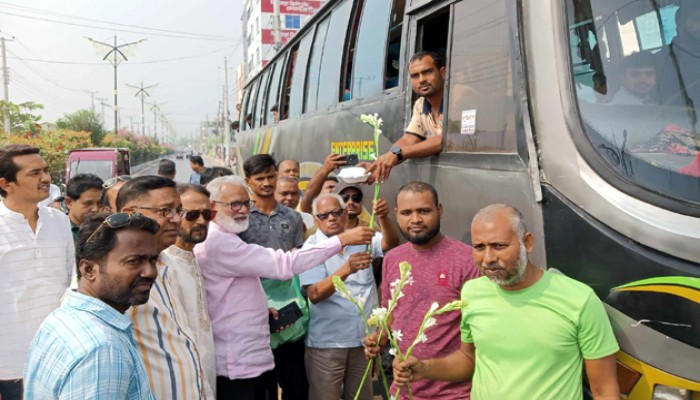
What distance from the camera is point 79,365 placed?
5.18 feet

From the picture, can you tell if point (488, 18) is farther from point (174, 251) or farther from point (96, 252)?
point (96, 252)

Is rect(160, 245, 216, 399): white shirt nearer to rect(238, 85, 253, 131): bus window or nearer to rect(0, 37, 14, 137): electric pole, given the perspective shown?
rect(238, 85, 253, 131): bus window

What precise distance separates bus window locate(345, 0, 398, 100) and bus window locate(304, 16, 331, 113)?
1.36m

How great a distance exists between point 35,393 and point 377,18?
409cm

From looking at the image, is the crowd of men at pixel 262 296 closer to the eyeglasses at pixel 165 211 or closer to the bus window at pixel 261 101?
the eyeglasses at pixel 165 211

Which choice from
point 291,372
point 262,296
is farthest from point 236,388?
point 291,372

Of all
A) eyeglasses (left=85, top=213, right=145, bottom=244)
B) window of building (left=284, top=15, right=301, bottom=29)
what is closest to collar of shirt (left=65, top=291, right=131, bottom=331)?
eyeglasses (left=85, top=213, right=145, bottom=244)

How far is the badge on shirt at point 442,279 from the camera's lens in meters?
2.75

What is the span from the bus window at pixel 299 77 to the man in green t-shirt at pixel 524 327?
5.66m

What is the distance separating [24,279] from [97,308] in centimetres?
192

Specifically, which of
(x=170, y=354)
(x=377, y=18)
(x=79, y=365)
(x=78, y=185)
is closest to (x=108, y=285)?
(x=79, y=365)

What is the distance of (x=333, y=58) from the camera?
6184 mm

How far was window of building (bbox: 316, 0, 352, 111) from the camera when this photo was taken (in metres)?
5.86

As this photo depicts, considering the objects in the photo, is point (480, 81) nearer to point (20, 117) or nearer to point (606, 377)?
point (606, 377)
